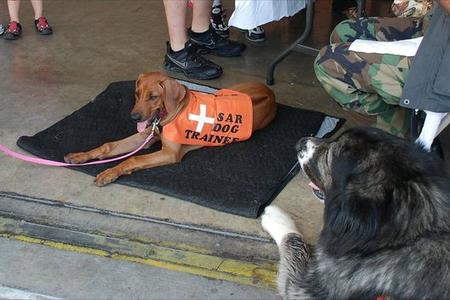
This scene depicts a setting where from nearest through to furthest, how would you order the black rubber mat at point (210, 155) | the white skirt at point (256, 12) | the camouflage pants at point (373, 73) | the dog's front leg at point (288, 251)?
the dog's front leg at point (288, 251)
the camouflage pants at point (373, 73)
the black rubber mat at point (210, 155)
the white skirt at point (256, 12)

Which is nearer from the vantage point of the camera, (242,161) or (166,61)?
(242,161)

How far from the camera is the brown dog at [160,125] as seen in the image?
3.42 metres

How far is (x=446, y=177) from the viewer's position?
7.26 feet

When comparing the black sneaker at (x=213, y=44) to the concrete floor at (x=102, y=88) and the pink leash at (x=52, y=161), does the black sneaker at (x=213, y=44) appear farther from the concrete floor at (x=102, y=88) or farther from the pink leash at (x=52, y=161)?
the pink leash at (x=52, y=161)

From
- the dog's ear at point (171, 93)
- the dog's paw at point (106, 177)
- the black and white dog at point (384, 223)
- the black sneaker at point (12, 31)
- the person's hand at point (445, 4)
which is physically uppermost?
the person's hand at point (445, 4)

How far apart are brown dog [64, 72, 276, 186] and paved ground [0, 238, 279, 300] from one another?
2.02 ft

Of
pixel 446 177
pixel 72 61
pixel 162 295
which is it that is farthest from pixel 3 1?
pixel 446 177

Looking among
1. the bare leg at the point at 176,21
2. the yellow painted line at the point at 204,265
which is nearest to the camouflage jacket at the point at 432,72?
Answer: the yellow painted line at the point at 204,265

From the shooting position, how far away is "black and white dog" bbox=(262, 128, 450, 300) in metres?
2.03

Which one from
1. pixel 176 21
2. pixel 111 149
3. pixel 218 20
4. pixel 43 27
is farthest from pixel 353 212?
pixel 43 27

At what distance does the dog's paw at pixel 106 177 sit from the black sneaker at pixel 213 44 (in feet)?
6.17

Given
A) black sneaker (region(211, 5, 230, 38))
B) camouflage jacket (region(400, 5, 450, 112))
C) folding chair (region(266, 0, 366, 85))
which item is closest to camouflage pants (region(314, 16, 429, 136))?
camouflage jacket (region(400, 5, 450, 112))

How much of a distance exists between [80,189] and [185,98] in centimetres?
78

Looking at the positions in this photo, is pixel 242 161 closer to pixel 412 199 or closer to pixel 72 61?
pixel 412 199
